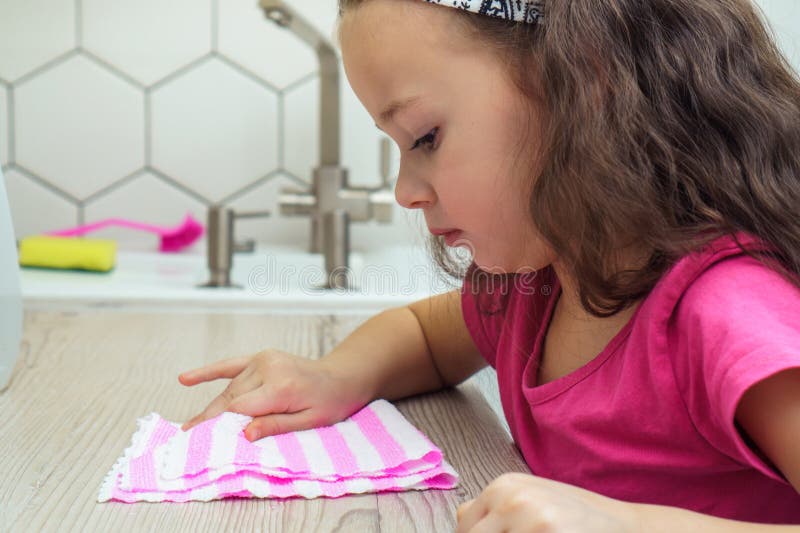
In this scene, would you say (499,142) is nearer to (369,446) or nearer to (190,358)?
(369,446)

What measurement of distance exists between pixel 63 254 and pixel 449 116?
2.77 feet

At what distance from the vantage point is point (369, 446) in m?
0.61

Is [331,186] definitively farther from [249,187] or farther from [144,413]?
[144,413]

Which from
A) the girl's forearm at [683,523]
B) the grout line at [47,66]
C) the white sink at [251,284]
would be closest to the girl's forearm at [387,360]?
the white sink at [251,284]

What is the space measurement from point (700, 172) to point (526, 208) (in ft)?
0.40

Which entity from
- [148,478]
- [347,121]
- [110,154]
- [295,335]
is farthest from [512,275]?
[110,154]

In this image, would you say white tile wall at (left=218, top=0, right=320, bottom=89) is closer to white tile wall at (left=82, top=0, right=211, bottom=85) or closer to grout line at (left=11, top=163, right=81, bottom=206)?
white tile wall at (left=82, top=0, right=211, bottom=85)

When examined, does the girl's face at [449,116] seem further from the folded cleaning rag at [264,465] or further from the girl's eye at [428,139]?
the folded cleaning rag at [264,465]

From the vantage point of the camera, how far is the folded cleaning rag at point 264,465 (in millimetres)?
→ 528

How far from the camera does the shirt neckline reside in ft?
1.96

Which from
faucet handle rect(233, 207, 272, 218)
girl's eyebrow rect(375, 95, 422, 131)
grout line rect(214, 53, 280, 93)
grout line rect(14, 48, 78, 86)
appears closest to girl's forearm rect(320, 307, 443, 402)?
girl's eyebrow rect(375, 95, 422, 131)

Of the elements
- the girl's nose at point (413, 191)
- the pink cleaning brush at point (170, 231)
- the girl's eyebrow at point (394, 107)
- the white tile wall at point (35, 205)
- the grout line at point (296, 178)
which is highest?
the girl's eyebrow at point (394, 107)

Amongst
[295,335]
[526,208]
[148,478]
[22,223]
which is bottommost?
[22,223]

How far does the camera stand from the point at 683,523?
0.44 m
